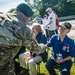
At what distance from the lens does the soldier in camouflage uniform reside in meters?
3.25

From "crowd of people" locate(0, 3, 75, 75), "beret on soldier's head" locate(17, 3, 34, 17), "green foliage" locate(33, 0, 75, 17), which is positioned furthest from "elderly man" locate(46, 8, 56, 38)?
"green foliage" locate(33, 0, 75, 17)

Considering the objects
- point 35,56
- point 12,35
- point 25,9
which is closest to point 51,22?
point 35,56

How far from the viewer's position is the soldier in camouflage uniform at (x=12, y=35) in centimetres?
325

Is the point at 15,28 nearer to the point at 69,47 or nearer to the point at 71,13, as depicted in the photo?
the point at 69,47

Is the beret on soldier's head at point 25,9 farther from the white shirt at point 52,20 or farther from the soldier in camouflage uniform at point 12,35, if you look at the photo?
the white shirt at point 52,20

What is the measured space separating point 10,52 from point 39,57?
2.98m

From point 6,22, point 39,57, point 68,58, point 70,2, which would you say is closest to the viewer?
point 6,22

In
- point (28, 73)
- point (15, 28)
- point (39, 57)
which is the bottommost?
point (28, 73)

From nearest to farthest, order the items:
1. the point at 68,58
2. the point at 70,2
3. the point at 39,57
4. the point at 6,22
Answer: the point at 6,22, the point at 68,58, the point at 39,57, the point at 70,2

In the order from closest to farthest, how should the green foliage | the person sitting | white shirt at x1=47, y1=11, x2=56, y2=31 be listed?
1. the person sitting
2. white shirt at x1=47, y1=11, x2=56, y2=31
3. the green foliage

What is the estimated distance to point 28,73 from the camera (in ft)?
22.2

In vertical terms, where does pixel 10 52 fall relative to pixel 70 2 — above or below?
above

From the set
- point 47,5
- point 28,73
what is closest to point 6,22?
point 28,73

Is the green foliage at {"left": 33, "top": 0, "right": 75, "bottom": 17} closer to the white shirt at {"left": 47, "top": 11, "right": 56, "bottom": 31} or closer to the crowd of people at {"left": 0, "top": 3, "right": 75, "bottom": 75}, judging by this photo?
the white shirt at {"left": 47, "top": 11, "right": 56, "bottom": 31}
